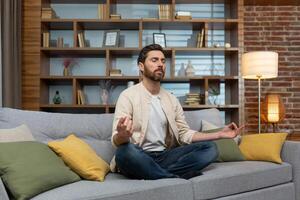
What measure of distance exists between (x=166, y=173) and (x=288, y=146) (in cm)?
122

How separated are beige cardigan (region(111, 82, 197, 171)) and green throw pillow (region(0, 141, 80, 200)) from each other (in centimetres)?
45

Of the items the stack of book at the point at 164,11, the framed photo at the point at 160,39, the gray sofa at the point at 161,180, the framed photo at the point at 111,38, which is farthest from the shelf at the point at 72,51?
the gray sofa at the point at 161,180

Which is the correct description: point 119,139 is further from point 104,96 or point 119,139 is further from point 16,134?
point 104,96

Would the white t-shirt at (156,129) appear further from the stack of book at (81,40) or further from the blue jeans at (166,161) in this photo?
the stack of book at (81,40)

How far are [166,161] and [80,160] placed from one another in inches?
21.2

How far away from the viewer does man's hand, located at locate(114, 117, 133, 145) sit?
2.02 m

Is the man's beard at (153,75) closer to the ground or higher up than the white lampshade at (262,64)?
closer to the ground

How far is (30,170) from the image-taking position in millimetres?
1908

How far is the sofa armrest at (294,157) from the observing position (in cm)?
291

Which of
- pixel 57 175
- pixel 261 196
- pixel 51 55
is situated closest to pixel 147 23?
pixel 51 55

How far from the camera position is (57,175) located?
1998 millimetres

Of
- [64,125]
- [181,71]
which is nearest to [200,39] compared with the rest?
[181,71]

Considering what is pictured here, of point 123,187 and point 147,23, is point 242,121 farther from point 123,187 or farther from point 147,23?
point 123,187

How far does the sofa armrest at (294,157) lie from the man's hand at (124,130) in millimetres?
1451
